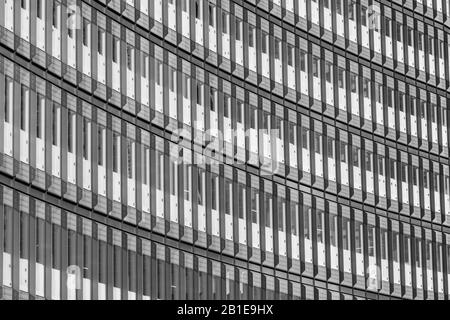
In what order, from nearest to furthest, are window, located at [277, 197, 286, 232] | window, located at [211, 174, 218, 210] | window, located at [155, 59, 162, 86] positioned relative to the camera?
1. window, located at [155, 59, 162, 86]
2. window, located at [211, 174, 218, 210]
3. window, located at [277, 197, 286, 232]

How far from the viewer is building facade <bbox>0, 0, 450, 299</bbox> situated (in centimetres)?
5272

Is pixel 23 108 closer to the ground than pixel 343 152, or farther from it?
closer to the ground

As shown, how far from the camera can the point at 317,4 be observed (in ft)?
236

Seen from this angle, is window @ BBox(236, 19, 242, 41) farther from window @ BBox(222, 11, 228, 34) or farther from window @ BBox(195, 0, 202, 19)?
window @ BBox(195, 0, 202, 19)

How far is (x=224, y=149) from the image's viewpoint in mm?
64438

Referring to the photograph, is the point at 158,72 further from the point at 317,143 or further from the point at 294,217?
the point at 317,143

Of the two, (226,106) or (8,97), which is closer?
(8,97)

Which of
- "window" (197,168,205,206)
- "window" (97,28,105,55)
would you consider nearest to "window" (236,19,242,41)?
"window" (197,168,205,206)

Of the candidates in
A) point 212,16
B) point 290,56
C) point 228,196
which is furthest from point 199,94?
point 290,56

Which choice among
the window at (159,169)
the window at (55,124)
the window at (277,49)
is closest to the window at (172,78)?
the window at (159,169)

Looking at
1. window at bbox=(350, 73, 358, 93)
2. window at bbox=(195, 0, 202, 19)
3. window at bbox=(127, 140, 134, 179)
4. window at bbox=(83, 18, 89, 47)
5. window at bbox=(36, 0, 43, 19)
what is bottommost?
window at bbox=(127, 140, 134, 179)

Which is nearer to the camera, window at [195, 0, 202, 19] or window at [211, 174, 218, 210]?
window at [211, 174, 218, 210]

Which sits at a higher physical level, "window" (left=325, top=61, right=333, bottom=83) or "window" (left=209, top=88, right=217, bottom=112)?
"window" (left=325, top=61, right=333, bottom=83)

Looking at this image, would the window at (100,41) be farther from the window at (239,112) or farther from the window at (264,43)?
the window at (264,43)
